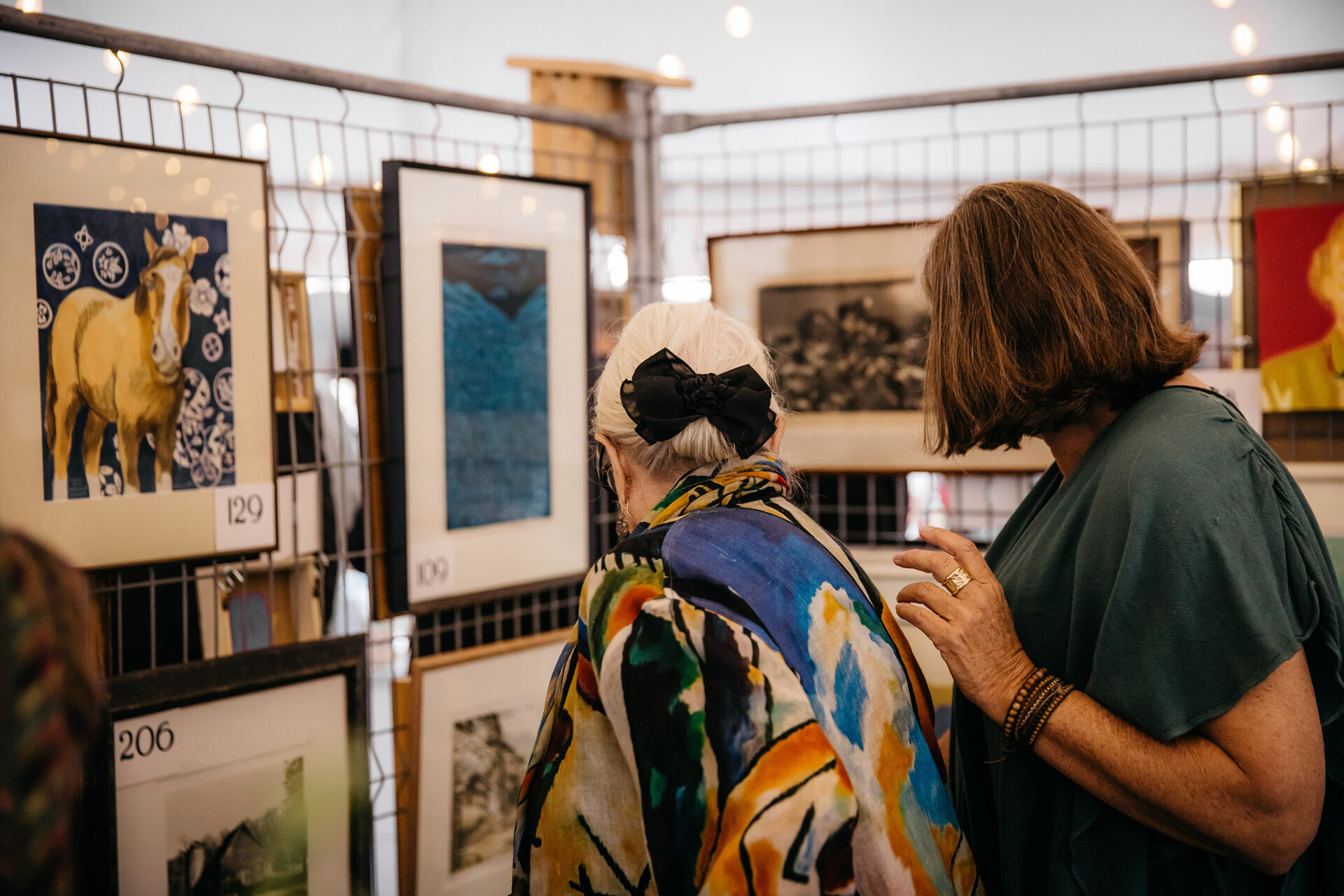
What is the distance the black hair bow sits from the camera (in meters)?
1.10

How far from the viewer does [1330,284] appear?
1.83m

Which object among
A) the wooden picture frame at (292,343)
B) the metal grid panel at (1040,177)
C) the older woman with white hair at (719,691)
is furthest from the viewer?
the metal grid panel at (1040,177)

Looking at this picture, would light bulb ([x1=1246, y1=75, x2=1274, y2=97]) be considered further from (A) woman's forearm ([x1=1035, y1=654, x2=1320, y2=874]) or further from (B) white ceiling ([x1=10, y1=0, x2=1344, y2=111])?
(A) woman's forearm ([x1=1035, y1=654, x2=1320, y2=874])

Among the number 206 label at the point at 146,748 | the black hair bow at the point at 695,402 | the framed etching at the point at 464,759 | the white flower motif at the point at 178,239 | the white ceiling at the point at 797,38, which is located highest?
the white ceiling at the point at 797,38

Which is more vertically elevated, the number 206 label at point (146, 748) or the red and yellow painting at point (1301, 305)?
the red and yellow painting at point (1301, 305)

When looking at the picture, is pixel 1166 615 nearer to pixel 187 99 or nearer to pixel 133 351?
pixel 133 351

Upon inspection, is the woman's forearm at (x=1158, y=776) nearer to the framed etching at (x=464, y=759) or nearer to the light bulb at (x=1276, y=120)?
the framed etching at (x=464, y=759)

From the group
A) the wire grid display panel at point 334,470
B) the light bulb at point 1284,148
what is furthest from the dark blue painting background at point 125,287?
the light bulb at point 1284,148

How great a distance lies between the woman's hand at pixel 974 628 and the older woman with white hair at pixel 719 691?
6cm

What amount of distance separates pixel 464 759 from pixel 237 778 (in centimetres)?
47

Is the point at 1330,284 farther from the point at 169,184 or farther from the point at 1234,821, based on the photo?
the point at 169,184

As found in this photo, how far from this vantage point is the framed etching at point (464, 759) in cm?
181

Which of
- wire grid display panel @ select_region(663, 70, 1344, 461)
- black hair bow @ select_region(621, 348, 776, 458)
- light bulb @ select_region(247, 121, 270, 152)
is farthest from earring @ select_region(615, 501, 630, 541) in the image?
light bulb @ select_region(247, 121, 270, 152)

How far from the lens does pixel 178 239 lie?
1.45 m
